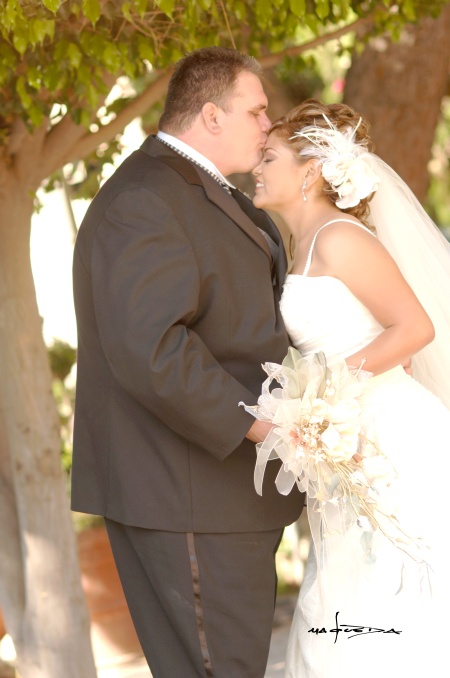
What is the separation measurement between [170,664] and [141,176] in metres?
1.47

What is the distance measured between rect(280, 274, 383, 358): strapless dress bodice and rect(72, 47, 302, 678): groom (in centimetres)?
14

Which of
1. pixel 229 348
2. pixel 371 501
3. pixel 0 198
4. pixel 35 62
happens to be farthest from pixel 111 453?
pixel 35 62

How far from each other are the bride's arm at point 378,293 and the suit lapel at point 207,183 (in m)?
0.27

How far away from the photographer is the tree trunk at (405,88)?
5.69 meters

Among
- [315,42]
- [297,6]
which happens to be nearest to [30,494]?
[297,6]

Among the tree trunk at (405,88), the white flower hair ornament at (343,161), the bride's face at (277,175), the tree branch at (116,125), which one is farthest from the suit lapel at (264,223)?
the tree trunk at (405,88)

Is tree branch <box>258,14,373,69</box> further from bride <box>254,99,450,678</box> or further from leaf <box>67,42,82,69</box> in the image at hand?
leaf <box>67,42,82,69</box>

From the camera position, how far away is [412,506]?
3.19 meters

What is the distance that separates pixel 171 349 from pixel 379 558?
1.02 m

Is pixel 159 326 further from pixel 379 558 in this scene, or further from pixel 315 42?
pixel 315 42

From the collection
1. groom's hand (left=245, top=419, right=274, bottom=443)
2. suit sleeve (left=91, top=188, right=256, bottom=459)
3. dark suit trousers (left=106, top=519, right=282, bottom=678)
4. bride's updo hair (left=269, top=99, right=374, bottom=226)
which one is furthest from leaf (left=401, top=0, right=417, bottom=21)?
dark suit trousers (left=106, top=519, right=282, bottom=678)

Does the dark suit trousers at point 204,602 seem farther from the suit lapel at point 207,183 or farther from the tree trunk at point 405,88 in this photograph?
the tree trunk at point 405,88

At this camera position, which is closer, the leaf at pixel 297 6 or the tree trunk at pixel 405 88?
the leaf at pixel 297 6

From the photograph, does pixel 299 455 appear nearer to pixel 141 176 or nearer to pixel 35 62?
pixel 141 176
